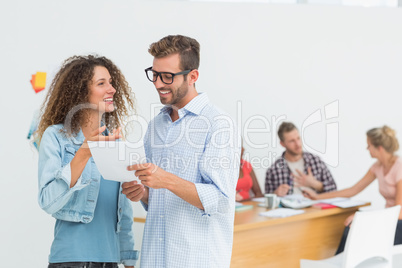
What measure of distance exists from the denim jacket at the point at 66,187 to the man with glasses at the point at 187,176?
137 mm

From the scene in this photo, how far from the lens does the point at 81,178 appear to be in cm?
175

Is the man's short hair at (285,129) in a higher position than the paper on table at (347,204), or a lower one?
higher

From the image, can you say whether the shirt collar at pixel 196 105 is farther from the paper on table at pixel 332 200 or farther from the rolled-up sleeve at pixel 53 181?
the paper on table at pixel 332 200

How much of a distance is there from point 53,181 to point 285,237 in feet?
6.60

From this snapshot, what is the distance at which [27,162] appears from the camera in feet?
11.9

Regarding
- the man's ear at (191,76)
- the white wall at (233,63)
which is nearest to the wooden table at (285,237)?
the man's ear at (191,76)

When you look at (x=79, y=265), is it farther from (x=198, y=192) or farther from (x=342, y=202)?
(x=342, y=202)

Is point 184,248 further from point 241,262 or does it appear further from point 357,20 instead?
point 357,20

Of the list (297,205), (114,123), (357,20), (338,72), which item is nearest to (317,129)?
(338,72)

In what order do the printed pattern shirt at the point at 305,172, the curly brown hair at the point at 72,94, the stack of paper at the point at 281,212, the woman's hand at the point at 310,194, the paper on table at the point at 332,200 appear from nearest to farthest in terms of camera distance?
the curly brown hair at the point at 72,94 < the stack of paper at the point at 281,212 < the paper on table at the point at 332,200 < the woman's hand at the point at 310,194 < the printed pattern shirt at the point at 305,172

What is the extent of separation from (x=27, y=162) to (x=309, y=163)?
2.39m

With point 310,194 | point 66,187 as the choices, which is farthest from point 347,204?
point 66,187

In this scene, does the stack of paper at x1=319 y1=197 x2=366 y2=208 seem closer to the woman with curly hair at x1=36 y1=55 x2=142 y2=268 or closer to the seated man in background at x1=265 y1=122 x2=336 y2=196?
the seated man in background at x1=265 y1=122 x2=336 y2=196

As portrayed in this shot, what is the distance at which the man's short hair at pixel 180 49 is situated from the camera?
1.84 meters
